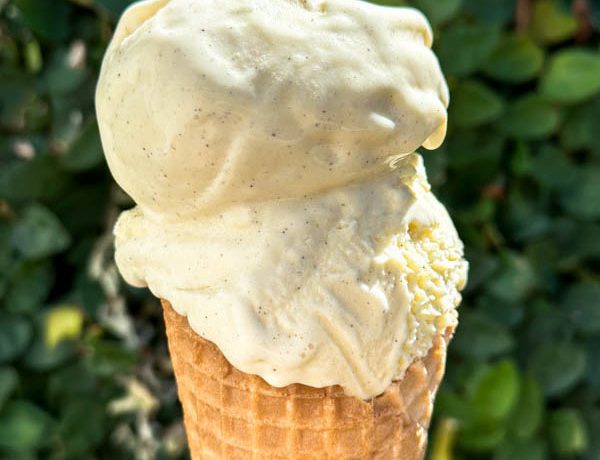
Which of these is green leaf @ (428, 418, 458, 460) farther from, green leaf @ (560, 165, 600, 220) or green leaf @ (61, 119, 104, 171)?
green leaf @ (61, 119, 104, 171)

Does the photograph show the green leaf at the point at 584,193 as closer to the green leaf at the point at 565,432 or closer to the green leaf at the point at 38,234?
the green leaf at the point at 565,432

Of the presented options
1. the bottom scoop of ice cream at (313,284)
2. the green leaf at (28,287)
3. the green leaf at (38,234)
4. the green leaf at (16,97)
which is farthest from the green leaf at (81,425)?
the bottom scoop of ice cream at (313,284)

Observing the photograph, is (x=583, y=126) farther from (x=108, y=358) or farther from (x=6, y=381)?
(x=6, y=381)

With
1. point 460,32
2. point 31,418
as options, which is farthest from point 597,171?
point 31,418

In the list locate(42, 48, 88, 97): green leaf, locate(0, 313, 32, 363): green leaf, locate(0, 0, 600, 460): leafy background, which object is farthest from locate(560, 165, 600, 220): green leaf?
locate(0, 313, 32, 363): green leaf

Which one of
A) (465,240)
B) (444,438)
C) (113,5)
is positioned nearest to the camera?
→ (113,5)

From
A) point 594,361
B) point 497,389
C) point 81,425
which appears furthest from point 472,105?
point 81,425
